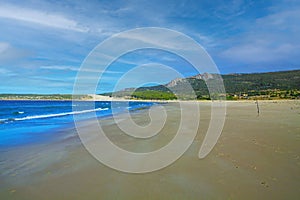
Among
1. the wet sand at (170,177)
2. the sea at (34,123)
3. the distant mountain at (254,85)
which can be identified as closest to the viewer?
the wet sand at (170,177)

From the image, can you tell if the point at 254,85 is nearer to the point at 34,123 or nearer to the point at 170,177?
the point at 34,123

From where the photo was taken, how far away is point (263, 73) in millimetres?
108125

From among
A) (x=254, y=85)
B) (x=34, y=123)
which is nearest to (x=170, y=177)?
(x=34, y=123)

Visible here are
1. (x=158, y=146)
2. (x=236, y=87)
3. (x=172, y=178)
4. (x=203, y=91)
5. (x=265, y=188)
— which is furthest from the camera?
(x=203, y=91)

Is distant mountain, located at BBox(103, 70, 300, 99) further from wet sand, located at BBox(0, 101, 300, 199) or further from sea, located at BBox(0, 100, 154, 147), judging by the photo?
wet sand, located at BBox(0, 101, 300, 199)

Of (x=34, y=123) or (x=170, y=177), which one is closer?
(x=170, y=177)

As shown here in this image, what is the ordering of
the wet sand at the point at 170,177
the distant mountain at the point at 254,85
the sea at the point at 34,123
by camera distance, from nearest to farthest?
1. the wet sand at the point at 170,177
2. the sea at the point at 34,123
3. the distant mountain at the point at 254,85

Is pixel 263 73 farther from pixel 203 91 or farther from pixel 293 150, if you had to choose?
pixel 293 150

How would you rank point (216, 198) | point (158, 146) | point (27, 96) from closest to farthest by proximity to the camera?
point (216, 198) → point (158, 146) → point (27, 96)

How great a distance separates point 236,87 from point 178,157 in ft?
344

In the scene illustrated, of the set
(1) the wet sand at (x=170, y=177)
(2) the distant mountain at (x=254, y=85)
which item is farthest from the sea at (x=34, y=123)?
(2) the distant mountain at (x=254, y=85)

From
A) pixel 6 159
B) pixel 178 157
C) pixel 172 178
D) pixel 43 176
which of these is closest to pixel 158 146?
pixel 178 157

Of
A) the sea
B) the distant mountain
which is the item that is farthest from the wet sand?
the distant mountain

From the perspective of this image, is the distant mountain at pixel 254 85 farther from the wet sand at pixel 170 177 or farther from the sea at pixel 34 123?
the wet sand at pixel 170 177
